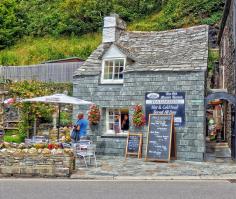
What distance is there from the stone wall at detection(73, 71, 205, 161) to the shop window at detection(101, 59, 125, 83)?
0.97 feet

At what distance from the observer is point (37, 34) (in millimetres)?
48188

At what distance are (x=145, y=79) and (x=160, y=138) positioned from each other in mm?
2633

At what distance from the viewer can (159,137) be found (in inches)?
687

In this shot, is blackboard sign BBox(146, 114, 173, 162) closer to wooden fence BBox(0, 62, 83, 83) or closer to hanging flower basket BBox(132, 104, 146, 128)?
hanging flower basket BBox(132, 104, 146, 128)

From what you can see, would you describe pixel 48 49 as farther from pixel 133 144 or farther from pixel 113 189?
pixel 113 189

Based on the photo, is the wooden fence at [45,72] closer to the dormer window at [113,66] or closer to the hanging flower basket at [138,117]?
the dormer window at [113,66]

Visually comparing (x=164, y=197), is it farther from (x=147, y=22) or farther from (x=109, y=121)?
(x=147, y=22)

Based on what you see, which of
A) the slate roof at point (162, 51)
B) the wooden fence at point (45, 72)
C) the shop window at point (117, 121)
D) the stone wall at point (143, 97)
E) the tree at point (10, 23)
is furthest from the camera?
the tree at point (10, 23)

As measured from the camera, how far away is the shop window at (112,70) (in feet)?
64.0

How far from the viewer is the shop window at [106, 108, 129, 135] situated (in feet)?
63.6

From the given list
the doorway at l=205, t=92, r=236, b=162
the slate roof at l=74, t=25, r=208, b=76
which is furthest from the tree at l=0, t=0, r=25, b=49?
the slate roof at l=74, t=25, r=208, b=76

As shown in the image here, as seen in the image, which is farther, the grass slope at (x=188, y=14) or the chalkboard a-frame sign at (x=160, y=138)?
the grass slope at (x=188, y=14)

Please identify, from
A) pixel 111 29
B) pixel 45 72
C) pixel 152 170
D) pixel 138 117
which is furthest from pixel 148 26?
pixel 152 170

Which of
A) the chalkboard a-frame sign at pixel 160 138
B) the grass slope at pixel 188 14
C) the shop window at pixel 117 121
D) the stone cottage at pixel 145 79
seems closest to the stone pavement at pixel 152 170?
the chalkboard a-frame sign at pixel 160 138
